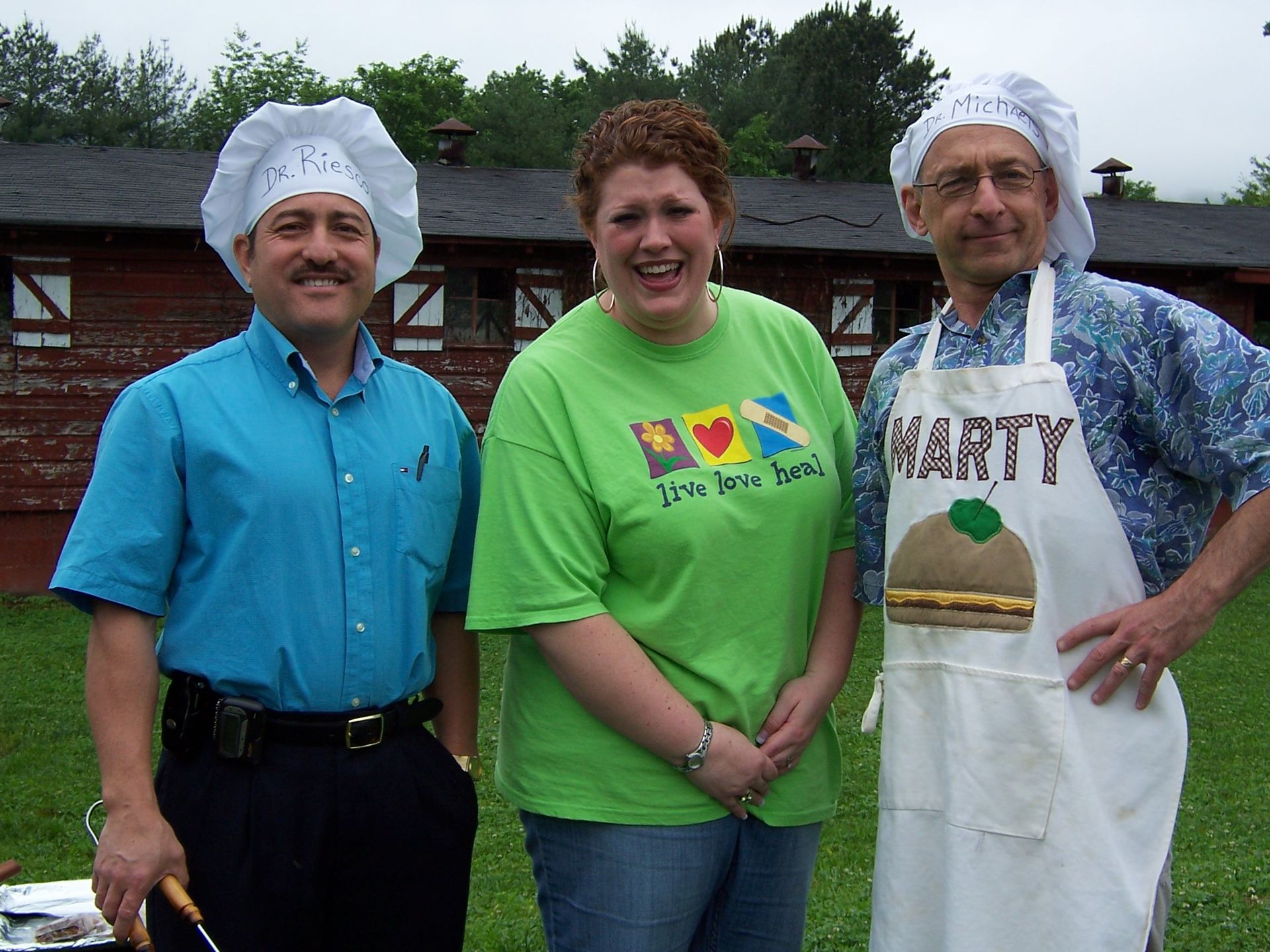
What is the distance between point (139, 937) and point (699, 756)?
1.03 meters

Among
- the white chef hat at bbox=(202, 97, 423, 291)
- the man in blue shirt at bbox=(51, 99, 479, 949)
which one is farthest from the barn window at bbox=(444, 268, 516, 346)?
the man in blue shirt at bbox=(51, 99, 479, 949)

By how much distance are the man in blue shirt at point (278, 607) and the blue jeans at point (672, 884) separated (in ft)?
0.80

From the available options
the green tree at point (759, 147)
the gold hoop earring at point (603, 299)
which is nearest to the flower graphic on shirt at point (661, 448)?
the gold hoop earring at point (603, 299)

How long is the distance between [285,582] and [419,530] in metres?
0.30

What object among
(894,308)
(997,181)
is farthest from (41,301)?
(997,181)

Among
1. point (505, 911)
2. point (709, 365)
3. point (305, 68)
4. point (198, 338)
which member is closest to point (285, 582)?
point (709, 365)

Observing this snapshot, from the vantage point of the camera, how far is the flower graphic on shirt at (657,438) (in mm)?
2389

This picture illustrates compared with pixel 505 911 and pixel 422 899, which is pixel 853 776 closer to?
pixel 505 911

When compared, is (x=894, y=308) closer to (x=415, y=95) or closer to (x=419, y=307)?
(x=419, y=307)

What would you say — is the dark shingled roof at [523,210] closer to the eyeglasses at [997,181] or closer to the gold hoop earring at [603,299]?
the gold hoop earring at [603,299]

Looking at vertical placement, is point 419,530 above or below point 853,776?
above

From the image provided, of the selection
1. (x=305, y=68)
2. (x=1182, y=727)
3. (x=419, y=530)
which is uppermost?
(x=305, y=68)

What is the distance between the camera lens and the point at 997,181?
91.9 inches

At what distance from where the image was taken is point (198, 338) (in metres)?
12.6
